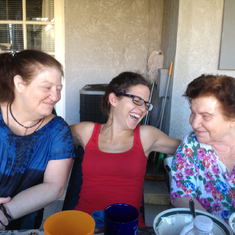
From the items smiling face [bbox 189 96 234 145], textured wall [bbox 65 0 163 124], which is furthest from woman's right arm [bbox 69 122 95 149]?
textured wall [bbox 65 0 163 124]

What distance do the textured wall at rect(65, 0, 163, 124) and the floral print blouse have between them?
2550 mm

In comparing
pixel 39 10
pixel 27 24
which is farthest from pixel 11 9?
pixel 39 10

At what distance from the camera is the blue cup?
693 mm

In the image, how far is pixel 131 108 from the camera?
1746 mm

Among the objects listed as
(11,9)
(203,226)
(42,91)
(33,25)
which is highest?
(11,9)

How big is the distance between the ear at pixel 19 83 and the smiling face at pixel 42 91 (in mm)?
13

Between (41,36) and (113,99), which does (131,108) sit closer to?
(113,99)

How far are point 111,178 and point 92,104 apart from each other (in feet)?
5.86

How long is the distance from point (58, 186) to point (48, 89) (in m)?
0.57

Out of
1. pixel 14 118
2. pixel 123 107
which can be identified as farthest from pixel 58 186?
pixel 123 107

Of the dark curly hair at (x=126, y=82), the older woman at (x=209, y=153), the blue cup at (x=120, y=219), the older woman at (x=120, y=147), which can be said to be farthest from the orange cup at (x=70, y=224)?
the dark curly hair at (x=126, y=82)

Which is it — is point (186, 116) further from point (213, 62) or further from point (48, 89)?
point (48, 89)

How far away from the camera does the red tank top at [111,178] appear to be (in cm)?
159

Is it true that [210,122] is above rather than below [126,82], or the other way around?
below
